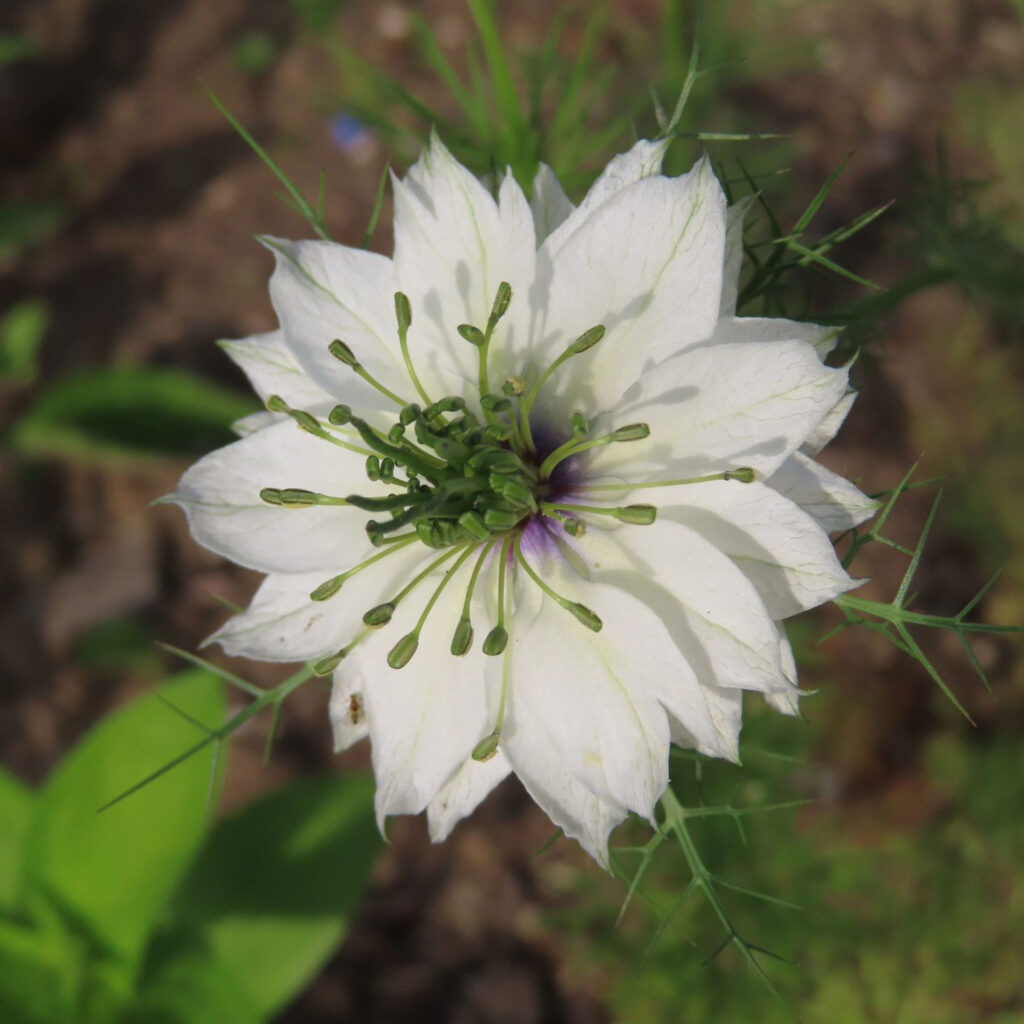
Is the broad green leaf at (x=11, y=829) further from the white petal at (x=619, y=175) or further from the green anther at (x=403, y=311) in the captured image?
the white petal at (x=619, y=175)

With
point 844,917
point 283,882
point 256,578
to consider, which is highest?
point 256,578

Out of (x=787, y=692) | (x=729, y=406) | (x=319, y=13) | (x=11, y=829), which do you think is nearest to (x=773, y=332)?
(x=729, y=406)

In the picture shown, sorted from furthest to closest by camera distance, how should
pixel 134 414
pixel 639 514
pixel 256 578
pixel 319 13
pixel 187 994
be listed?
1. pixel 319 13
2. pixel 256 578
3. pixel 134 414
4. pixel 187 994
5. pixel 639 514

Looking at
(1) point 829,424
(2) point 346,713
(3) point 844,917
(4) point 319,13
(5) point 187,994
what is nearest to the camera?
(1) point 829,424

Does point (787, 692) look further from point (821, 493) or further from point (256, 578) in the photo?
point (256, 578)

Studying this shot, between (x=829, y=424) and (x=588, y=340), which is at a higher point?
(x=588, y=340)

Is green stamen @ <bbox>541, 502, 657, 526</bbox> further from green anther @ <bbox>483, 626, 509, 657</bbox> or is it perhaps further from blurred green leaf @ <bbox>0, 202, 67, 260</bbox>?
blurred green leaf @ <bbox>0, 202, 67, 260</bbox>

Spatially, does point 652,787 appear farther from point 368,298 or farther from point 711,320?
Answer: point 368,298

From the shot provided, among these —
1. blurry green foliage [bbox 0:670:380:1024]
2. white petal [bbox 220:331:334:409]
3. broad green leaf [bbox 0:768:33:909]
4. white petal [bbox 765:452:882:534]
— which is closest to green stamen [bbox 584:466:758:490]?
white petal [bbox 765:452:882:534]
